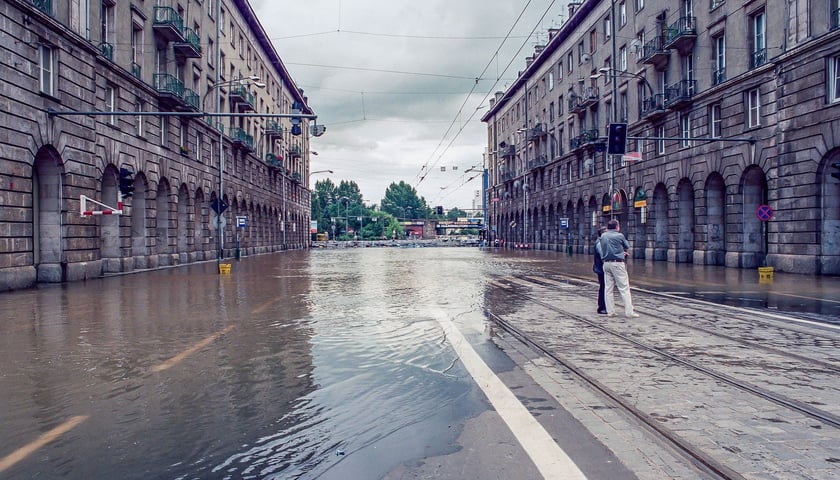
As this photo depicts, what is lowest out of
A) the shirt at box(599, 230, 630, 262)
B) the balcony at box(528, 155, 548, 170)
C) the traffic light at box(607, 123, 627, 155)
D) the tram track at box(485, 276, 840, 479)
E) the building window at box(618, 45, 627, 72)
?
the tram track at box(485, 276, 840, 479)

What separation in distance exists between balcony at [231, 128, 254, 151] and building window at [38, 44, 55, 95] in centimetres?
2276

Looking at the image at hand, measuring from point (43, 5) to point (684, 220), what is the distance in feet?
96.4

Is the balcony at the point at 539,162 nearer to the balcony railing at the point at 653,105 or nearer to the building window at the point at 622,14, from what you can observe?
the building window at the point at 622,14

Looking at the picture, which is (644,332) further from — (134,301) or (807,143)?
(807,143)

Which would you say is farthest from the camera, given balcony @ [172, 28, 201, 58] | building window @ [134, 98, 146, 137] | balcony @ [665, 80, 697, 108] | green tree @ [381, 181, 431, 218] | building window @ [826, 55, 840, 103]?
green tree @ [381, 181, 431, 218]

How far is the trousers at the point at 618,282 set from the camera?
1077 cm

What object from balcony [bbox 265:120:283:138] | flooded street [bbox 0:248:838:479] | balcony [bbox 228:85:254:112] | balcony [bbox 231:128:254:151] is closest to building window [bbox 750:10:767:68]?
flooded street [bbox 0:248:838:479]

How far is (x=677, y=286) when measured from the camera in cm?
1791

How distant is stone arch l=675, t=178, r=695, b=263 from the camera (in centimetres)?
3256

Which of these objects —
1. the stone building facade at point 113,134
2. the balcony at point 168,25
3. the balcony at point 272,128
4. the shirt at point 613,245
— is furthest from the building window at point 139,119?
the balcony at point 272,128

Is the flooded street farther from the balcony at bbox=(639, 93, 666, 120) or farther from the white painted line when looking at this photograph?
the balcony at bbox=(639, 93, 666, 120)

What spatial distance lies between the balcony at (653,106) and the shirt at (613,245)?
2433 cm

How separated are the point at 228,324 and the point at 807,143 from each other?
21.1 metres

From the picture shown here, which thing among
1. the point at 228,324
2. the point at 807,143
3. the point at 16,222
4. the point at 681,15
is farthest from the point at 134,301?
the point at 681,15
